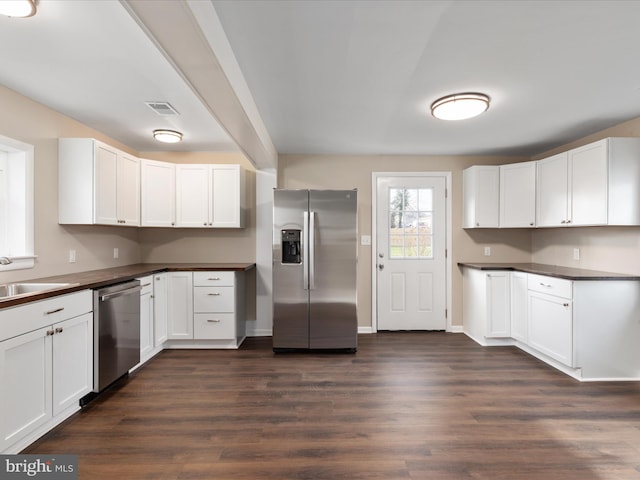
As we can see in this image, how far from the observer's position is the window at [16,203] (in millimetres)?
2453

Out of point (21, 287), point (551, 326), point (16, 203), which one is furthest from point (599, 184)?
point (16, 203)

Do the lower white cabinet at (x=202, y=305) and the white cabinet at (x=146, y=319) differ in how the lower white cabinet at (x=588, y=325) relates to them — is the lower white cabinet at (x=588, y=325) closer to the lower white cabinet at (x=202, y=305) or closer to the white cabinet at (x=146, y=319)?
the lower white cabinet at (x=202, y=305)

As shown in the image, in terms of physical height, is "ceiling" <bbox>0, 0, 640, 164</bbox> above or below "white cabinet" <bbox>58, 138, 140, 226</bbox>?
above

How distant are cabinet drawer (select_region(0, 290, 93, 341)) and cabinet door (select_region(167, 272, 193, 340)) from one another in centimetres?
119

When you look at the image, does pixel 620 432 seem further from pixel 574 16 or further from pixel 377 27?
pixel 377 27

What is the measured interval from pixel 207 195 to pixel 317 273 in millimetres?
1622

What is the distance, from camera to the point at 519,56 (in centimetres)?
197

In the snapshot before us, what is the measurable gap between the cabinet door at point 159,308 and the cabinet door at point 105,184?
734 millimetres

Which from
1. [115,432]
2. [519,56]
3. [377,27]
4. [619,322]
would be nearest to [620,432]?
[619,322]

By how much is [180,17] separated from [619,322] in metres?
3.84

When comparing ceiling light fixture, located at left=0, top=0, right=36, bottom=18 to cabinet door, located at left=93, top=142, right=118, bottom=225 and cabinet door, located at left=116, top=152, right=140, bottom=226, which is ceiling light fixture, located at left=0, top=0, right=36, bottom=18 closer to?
cabinet door, located at left=93, top=142, right=118, bottom=225

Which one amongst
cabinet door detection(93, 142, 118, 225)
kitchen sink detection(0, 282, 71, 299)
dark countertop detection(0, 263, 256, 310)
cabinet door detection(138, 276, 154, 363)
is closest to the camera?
dark countertop detection(0, 263, 256, 310)

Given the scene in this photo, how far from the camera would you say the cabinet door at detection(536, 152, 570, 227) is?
3346 mm

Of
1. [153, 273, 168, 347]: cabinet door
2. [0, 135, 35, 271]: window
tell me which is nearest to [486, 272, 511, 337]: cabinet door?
[153, 273, 168, 347]: cabinet door
